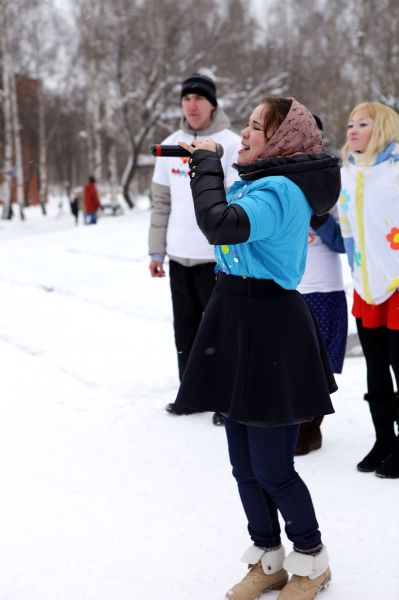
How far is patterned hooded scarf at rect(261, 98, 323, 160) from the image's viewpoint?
7.00ft

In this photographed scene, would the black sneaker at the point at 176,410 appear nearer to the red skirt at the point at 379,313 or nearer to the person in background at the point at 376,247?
the person in background at the point at 376,247

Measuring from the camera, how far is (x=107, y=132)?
24922mm

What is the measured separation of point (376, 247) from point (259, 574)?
169cm

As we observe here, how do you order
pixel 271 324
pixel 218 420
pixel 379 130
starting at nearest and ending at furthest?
pixel 271 324, pixel 379 130, pixel 218 420

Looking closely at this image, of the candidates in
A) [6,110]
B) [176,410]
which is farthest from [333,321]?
[6,110]

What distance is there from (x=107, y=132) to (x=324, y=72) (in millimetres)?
12308

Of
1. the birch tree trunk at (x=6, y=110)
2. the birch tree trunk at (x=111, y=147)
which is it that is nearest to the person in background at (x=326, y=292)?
the birch tree trunk at (x=111, y=147)

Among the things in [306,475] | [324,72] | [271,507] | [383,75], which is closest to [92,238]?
[306,475]

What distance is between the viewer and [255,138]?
2191mm

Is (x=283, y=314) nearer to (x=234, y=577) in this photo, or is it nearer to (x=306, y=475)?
(x=234, y=577)

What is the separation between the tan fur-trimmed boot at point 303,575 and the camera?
228 cm

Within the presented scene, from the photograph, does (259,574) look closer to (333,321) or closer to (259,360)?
(259,360)

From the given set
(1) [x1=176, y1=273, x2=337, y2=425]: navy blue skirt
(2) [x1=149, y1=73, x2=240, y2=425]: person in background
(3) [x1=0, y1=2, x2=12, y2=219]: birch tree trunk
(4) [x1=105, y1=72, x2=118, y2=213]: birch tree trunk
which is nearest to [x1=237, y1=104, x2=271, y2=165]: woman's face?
(1) [x1=176, y1=273, x2=337, y2=425]: navy blue skirt

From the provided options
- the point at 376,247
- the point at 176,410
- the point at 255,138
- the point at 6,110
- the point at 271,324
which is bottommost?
the point at 176,410
